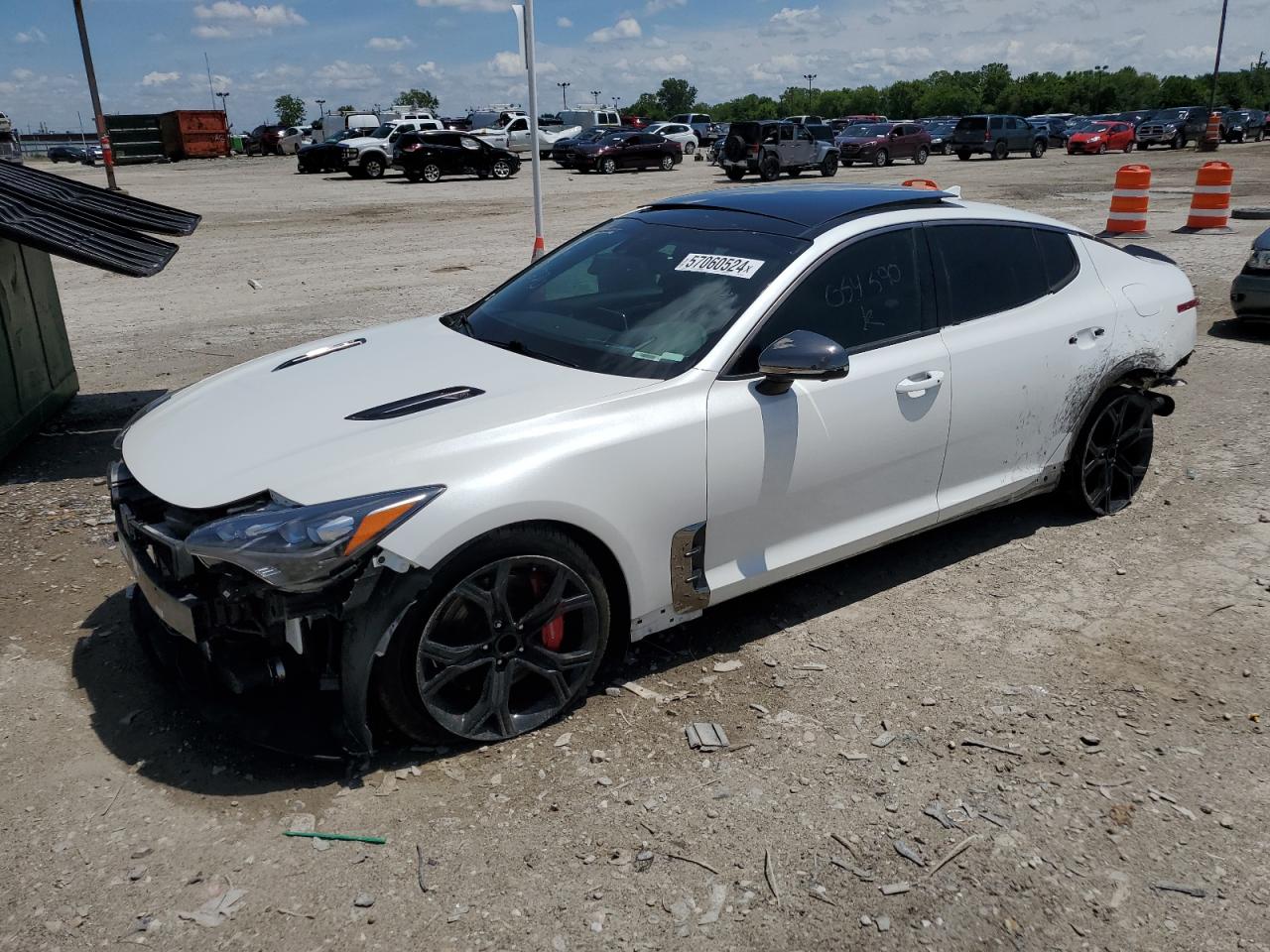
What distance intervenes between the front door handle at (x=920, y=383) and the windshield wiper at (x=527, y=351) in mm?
1304

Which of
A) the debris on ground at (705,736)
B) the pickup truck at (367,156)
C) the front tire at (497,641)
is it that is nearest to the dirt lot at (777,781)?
the debris on ground at (705,736)

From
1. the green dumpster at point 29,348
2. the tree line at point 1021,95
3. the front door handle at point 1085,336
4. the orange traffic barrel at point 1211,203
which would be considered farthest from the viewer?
the tree line at point 1021,95

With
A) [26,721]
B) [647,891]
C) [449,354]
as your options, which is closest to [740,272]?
[449,354]

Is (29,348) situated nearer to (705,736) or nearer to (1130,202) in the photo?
(705,736)

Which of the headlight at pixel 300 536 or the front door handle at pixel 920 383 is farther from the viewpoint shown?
the front door handle at pixel 920 383

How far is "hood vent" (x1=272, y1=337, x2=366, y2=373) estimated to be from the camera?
4145 mm

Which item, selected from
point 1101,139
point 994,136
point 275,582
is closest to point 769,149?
point 994,136

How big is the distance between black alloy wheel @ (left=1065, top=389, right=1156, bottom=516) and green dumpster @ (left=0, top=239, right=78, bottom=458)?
5.95 metres

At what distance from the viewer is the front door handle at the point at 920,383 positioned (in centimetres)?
400

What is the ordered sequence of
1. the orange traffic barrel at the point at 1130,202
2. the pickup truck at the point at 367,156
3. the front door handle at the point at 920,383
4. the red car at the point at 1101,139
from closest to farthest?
the front door handle at the point at 920,383 → the orange traffic barrel at the point at 1130,202 → the pickup truck at the point at 367,156 → the red car at the point at 1101,139

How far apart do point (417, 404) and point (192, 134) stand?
59.9m

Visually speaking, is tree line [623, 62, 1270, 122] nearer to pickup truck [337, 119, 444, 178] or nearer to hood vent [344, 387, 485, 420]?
pickup truck [337, 119, 444, 178]

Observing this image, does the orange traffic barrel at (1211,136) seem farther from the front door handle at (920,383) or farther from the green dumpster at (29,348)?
the green dumpster at (29,348)

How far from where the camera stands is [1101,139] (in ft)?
144
